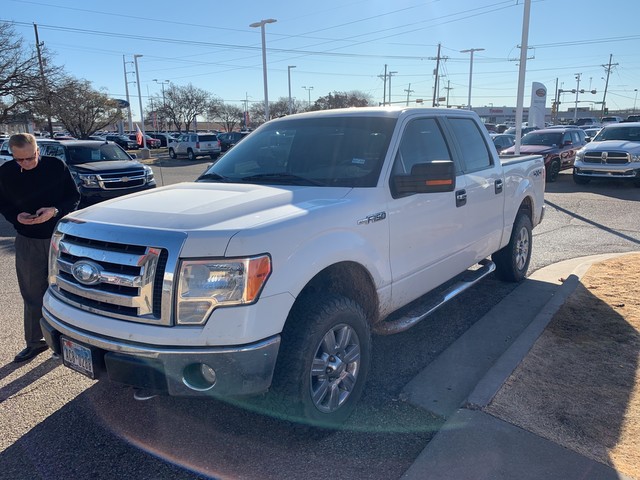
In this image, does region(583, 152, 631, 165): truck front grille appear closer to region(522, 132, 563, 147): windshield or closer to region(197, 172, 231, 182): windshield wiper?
region(522, 132, 563, 147): windshield

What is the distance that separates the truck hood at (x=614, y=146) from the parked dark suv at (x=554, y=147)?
1222 millimetres

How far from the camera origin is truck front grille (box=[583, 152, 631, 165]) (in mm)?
14156

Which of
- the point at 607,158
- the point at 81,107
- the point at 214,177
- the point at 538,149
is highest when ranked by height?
the point at 81,107

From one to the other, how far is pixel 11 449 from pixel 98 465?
610 mm

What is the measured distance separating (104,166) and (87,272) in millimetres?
10249

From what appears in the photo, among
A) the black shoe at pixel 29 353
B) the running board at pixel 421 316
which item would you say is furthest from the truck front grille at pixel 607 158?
the black shoe at pixel 29 353

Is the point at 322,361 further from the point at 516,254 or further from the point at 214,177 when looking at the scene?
the point at 516,254

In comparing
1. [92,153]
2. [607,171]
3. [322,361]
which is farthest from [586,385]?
[607,171]

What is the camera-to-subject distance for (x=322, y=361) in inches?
115

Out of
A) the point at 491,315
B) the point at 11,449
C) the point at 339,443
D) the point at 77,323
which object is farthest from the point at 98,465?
the point at 491,315

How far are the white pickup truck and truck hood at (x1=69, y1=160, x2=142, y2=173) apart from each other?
8.65 metres

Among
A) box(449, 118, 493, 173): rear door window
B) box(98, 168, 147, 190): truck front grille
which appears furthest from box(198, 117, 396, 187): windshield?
box(98, 168, 147, 190): truck front grille

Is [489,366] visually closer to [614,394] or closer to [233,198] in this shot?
[614,394]

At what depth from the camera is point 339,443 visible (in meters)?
2.98
